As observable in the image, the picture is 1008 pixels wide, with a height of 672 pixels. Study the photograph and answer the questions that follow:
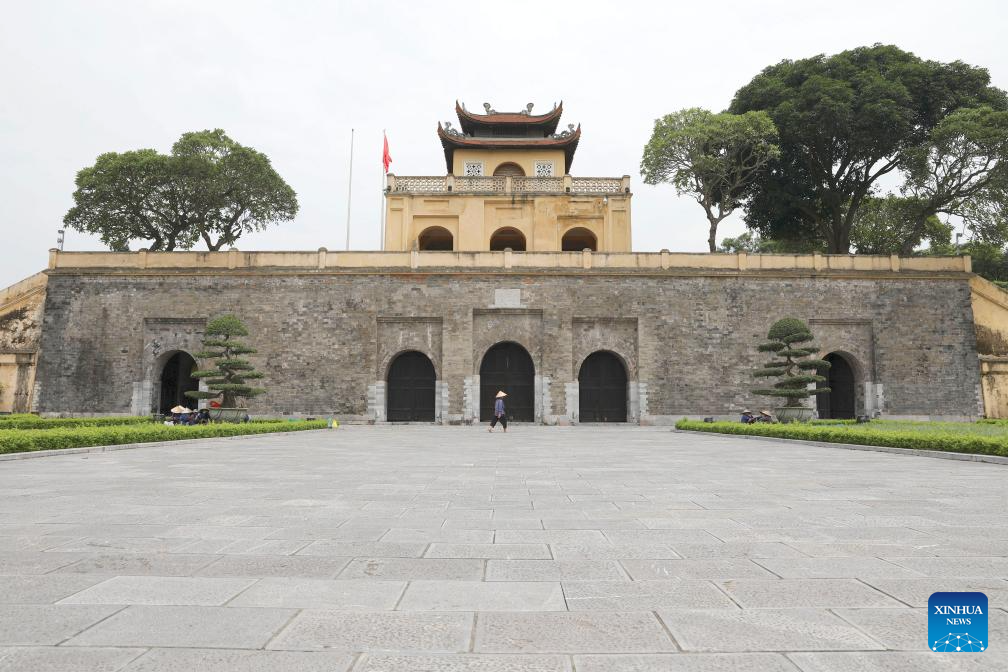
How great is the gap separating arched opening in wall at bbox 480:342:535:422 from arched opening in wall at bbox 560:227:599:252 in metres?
7.61

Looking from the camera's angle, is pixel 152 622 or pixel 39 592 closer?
pixel 152 622

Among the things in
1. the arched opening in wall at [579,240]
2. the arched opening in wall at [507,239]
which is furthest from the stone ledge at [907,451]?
the arched opening in wall at [507,239]

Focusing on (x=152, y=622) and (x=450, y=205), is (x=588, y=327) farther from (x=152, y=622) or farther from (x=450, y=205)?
(x=152, y=622)

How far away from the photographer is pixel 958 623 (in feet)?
7.18

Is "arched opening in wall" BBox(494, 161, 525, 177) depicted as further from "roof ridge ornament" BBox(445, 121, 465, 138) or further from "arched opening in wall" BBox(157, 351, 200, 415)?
"arched opening in wall" BBox(157, 351, 200, 415)

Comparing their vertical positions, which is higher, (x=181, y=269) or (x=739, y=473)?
(x=181, y=269)

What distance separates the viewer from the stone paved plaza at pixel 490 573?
2271mm

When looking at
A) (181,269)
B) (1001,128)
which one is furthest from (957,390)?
(181,269)

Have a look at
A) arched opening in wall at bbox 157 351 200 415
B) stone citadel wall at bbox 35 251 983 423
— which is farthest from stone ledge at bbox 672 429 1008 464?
arched opening in wall at bbox 157 351 200 415

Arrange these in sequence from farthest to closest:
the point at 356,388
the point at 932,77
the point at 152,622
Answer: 1. the point at 932,77
2. the point at 356,388
3. the point at 152,622

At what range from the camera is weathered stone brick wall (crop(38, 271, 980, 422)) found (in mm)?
24625

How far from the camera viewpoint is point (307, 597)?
9.52ft

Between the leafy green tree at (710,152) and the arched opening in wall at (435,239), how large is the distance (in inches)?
413

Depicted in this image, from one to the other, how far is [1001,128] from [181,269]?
35566mm
